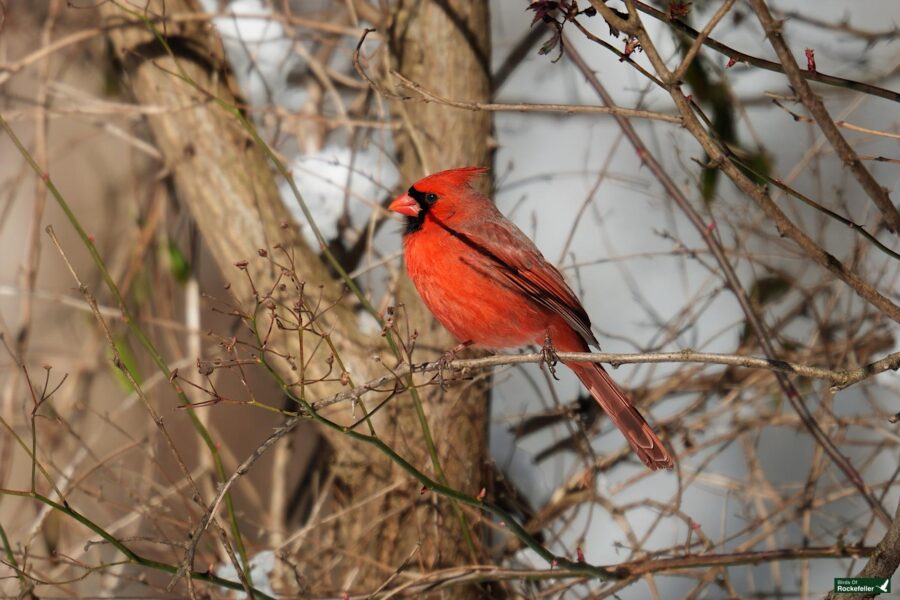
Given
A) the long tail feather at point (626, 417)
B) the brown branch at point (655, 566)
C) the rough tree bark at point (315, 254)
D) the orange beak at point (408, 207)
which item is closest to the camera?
the brown branch at point (655, 566)

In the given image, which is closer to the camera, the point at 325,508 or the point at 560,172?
the point at 325,508

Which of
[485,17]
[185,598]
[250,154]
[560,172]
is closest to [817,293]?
[560,172]

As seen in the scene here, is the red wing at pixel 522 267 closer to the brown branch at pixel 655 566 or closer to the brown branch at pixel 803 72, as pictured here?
the brown branch at pixel 655 566

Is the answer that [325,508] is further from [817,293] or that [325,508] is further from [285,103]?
[817,293]

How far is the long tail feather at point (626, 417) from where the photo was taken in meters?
2.47

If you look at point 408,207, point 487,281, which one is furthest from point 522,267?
point 408,207

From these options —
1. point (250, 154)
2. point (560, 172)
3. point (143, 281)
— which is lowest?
point (143, 281)

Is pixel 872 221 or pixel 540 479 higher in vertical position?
pixel 872 221

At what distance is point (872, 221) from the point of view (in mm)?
3463

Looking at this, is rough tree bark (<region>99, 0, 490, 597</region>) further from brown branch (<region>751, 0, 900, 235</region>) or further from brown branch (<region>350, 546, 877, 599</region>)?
brown branch (<region>751, 0, 900, 235</region>)

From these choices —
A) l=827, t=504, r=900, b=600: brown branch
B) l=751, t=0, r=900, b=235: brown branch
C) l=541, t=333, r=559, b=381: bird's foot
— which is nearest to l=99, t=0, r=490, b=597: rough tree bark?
l=541, t=333, r=559, b=381: bird's foot

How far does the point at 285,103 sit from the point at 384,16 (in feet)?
2.26

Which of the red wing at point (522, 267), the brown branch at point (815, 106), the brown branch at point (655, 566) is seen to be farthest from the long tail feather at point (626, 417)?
the brown branch at point (815, 106)

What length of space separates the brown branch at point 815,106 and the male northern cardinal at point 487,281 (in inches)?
37.6
